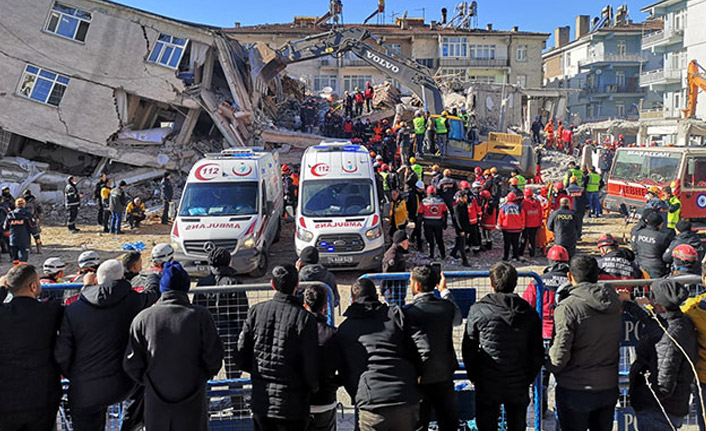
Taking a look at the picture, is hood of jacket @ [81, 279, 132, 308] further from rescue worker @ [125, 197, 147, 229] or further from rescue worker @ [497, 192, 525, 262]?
rescue worker @ [125, 197, 147, 229]

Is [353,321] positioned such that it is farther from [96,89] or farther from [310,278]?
[96,89]

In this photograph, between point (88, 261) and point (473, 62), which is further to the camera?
point (473, 62)

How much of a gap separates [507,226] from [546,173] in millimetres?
15723

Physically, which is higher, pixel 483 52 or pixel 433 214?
pixel 483 52

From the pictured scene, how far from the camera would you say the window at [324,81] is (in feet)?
182

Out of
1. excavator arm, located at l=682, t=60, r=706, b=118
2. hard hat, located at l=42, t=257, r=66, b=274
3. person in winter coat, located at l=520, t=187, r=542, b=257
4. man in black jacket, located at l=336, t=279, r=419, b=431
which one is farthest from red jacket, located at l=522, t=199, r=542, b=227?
excavator arm, located at l=682, t=60, r=706, b=118

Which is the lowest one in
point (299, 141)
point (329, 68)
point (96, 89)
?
point (299, 141)

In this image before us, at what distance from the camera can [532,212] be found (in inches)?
516

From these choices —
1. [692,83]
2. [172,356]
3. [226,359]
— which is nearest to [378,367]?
[172,356]

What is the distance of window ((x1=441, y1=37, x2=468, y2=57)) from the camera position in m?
55.8

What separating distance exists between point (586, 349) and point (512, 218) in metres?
8.49

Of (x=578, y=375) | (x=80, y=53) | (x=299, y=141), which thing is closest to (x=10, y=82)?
(x=80, y=53)

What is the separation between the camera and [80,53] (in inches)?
838

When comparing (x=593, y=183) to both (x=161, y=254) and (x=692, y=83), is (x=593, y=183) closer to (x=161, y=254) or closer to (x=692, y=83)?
(x=692, y=83)
